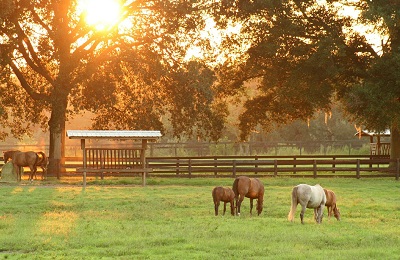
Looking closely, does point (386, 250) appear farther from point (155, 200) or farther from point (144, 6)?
point (144, 6)

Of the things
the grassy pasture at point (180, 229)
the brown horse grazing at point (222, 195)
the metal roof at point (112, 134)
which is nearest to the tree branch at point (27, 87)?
the metal roof at point (112, 134)

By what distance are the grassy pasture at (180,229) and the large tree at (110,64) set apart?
46.0 ft

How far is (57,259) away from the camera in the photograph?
1370 cm

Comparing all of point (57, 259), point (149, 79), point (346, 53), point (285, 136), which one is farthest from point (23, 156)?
point (285, 136)

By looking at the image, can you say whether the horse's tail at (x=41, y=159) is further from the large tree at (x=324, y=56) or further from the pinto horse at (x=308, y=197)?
the pinto horse at (x=308, y=197)

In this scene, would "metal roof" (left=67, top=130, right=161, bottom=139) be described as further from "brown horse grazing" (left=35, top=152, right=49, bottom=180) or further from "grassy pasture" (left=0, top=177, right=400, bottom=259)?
"brown horse grazing" (left=35, top=152, right=49, bottom=180)

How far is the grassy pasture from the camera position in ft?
47.5

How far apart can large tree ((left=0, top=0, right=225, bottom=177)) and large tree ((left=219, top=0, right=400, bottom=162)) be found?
3437mm

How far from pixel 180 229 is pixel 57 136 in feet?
92.2

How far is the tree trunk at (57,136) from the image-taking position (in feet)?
136

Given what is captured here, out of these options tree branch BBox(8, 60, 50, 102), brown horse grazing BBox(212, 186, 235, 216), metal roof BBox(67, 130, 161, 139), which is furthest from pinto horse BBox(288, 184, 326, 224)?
tree branch BBox(8, 60, 50, 102)

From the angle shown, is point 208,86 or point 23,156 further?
point 208,86

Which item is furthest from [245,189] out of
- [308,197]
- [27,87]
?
[27,87]

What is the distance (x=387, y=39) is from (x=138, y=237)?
29.7 meters
